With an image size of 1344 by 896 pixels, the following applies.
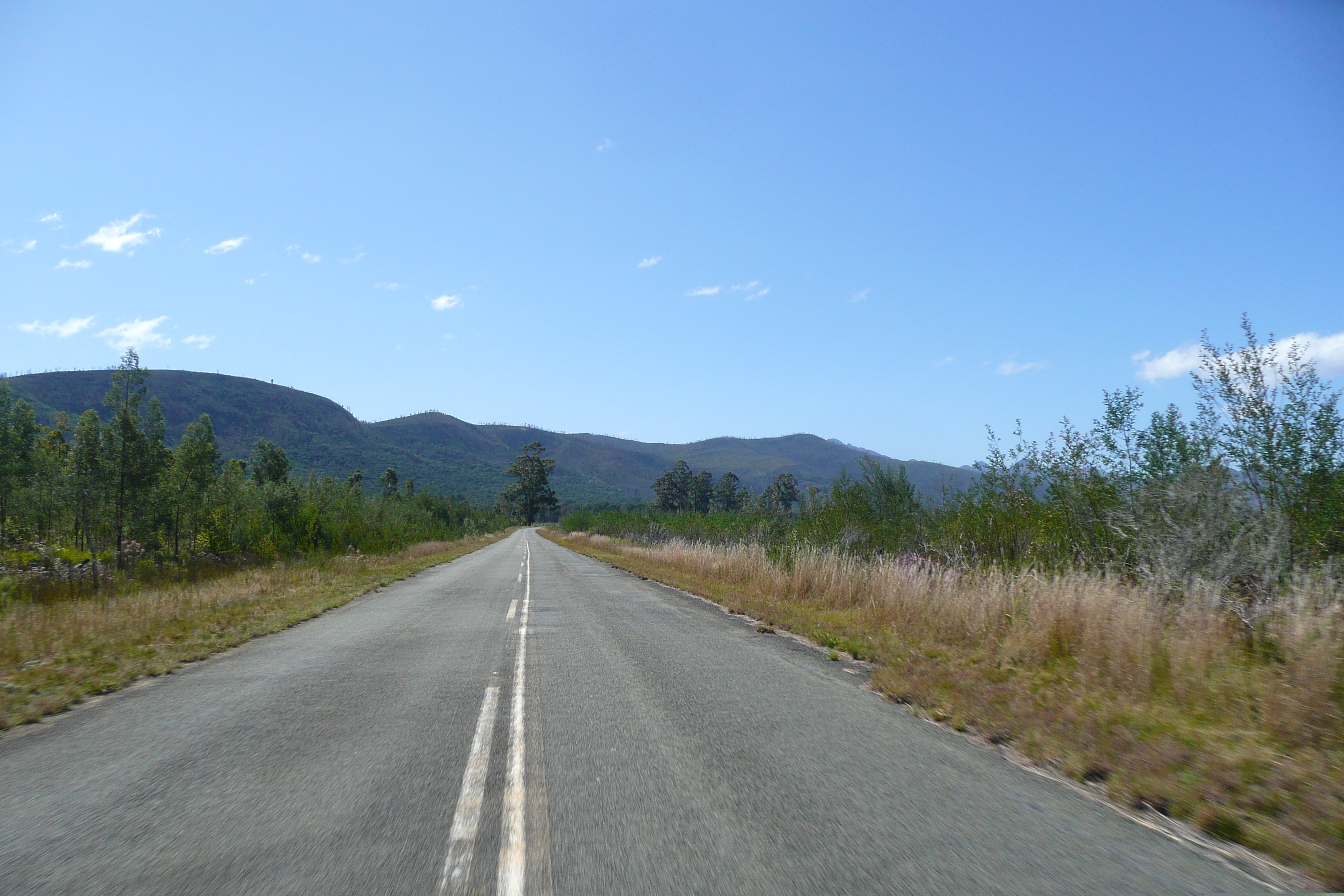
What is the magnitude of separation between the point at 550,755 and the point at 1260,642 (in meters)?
7.30

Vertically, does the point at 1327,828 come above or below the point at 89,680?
above

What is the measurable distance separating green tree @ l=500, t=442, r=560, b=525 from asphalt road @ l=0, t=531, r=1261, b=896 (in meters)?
133

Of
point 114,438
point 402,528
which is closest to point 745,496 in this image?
point 402,528

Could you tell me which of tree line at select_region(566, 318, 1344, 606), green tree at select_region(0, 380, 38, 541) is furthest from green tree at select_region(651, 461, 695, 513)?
tree line at select_region(566, 318, 1344, 606)

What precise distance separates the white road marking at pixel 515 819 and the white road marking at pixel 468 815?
0.15 m

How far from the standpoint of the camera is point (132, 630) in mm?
10664

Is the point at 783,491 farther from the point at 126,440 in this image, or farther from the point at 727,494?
the point at 126,440

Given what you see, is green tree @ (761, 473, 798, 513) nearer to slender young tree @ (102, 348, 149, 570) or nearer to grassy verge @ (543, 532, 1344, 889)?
slender young tree @ (102, 348, 149, 570)

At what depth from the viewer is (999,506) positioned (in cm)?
1438

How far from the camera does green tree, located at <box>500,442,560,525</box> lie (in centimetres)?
13875

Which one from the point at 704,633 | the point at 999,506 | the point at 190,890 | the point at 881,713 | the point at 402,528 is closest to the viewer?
the point at 190,890

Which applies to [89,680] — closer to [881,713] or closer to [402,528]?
[881,713]

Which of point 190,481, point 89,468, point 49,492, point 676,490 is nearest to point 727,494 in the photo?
point 676,490

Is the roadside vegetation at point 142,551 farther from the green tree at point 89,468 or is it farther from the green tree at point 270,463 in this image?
the green tree at point 270,463
